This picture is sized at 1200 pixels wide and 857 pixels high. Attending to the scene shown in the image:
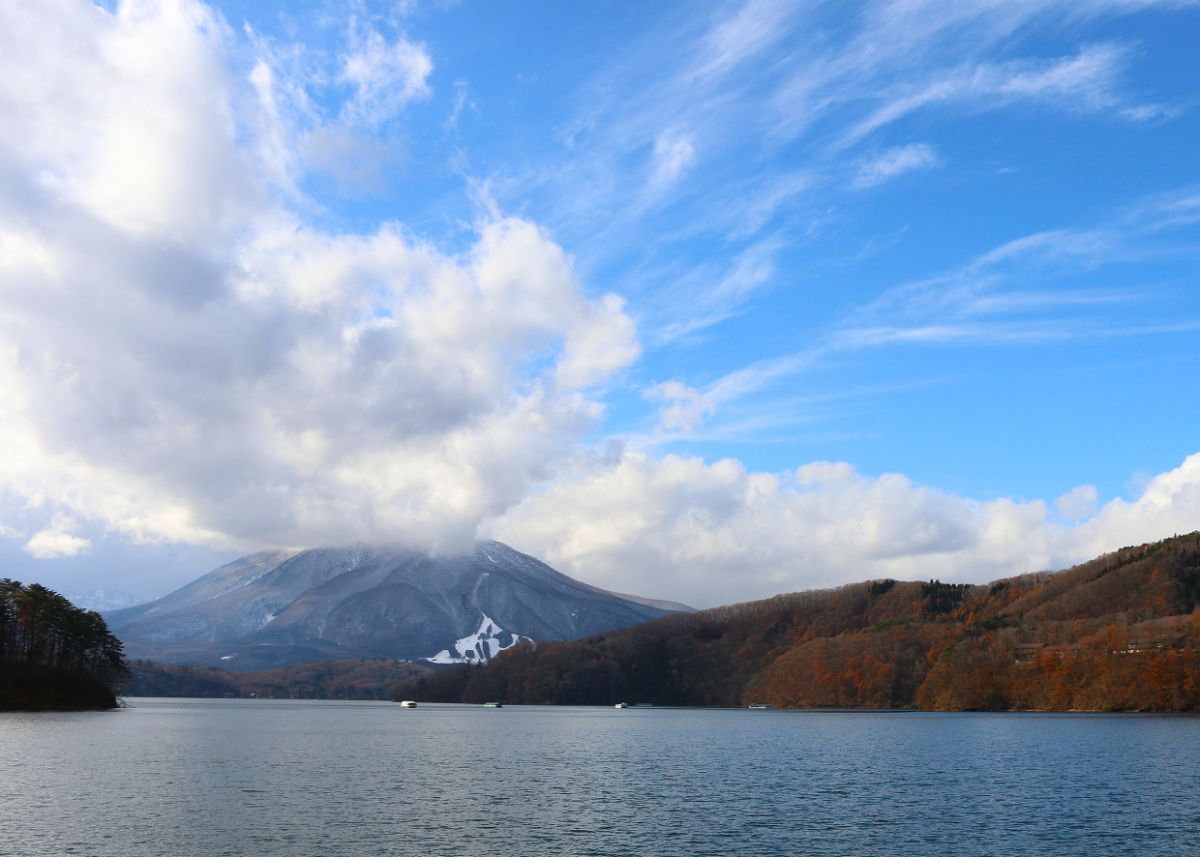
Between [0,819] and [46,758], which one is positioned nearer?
[0,819]

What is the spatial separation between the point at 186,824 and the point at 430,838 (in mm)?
18600

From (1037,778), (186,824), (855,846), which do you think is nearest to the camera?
(855,846)

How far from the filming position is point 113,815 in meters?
74.8

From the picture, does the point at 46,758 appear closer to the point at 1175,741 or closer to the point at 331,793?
the point at 331,793

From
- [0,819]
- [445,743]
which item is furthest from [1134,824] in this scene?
[445,743]

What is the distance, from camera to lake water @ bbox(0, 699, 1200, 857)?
67.0m

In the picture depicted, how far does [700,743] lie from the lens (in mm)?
175625

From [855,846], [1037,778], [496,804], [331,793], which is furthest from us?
[1037,778]

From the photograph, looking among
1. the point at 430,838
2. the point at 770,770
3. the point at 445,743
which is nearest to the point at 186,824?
the point at 430,838

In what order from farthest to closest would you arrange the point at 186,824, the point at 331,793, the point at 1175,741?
the point at 1175,741, the point at 331,793, the point at 186,824

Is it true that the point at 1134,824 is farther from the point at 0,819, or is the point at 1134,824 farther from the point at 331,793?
the point at 0,819

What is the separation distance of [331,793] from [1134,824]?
225 ft

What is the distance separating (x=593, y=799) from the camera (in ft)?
297

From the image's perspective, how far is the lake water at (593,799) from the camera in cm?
6700
